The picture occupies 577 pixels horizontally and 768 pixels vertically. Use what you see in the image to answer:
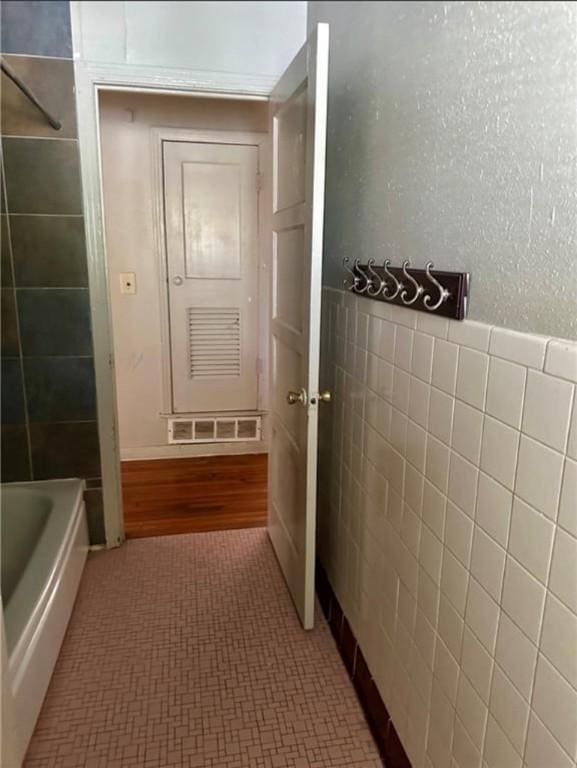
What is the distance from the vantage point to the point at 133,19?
48 centimetres

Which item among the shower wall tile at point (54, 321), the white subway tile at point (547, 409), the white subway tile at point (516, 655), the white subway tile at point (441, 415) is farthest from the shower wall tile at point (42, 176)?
the white subway tile at point (516, 655)

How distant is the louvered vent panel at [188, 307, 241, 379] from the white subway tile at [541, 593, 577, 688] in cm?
253

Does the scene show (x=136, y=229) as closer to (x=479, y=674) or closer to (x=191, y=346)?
(x=191, y=346)

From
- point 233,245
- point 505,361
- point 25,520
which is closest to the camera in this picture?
point 505,361

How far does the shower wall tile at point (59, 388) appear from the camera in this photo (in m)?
1.95

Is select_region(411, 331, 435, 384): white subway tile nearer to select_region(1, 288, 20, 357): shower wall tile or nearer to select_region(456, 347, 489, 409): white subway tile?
select_region(456, 347, 489, 409): white subway tile

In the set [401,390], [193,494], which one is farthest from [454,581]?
[193,494]

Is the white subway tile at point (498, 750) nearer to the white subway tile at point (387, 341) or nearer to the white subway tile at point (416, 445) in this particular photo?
the white subway tile at point (416, 445)

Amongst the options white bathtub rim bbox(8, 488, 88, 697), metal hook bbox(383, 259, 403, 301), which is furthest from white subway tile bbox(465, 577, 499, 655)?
white bathtub rim bbox(8, 488, 88, 697)

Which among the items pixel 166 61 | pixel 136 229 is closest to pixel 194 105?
pixel 136 229

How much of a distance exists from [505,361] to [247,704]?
3.90 ft

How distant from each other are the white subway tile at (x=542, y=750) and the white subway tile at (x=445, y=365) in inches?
20.1

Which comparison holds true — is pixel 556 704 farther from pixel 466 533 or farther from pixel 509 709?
pixel 466 533

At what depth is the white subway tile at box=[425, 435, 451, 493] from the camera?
0.97 m
